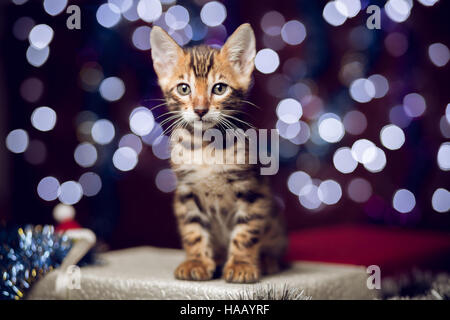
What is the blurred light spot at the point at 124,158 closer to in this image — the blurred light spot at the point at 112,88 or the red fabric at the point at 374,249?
the blurred light spot at the point at 112,88

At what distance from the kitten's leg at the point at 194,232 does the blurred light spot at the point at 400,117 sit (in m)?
1.39

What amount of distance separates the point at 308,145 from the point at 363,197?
404 millimetres

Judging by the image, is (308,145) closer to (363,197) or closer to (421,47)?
(363,197)

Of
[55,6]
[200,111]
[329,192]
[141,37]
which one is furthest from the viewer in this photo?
[329,192]

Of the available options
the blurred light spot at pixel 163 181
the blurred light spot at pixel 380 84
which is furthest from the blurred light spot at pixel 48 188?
the blurred light spot at pixel 380 84

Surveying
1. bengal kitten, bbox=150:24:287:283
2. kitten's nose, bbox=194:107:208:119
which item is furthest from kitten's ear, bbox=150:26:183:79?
kitten's nose, bbox=194:107:208:119

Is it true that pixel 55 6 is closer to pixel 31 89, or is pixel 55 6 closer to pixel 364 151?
pixel 31 89

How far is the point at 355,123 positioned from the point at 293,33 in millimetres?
643

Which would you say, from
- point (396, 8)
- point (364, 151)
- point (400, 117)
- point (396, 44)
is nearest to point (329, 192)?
point (364, 151)

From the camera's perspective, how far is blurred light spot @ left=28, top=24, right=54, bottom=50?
1338mm

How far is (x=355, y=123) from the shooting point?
2.11 meters

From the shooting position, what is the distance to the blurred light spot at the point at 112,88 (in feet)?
5.10
